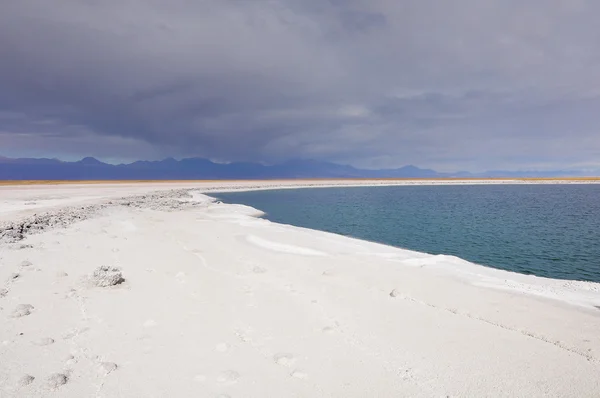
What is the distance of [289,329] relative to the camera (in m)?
6.73

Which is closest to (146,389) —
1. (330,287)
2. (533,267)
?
(330,287)

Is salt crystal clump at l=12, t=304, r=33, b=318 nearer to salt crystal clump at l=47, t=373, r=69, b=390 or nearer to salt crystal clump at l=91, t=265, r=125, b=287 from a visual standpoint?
salt crystal clump at l=91, t=265, r=125, b=287

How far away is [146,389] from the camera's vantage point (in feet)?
15.4

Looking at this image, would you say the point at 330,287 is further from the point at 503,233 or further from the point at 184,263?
the point at 503,233

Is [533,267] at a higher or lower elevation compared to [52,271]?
lower

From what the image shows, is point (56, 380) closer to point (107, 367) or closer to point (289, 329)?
point (107, 367)

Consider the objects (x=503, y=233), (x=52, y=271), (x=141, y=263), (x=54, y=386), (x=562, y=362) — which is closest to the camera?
(x=54, y=386)

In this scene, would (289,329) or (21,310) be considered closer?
(289,329)

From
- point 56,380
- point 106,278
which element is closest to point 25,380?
point 56,380

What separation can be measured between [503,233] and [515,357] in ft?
69.5

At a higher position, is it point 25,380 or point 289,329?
point 25,380

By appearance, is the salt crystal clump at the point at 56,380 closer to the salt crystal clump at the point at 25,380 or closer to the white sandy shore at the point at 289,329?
the white sandy shore at the point at 289,329

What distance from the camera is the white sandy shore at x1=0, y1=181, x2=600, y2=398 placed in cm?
486

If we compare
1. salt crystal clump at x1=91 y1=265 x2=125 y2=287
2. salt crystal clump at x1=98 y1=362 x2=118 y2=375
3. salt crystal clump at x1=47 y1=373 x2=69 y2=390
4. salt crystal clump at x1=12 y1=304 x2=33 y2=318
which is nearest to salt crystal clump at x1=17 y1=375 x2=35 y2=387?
salt crystal clump at x1=47 y1=373 x2=69 y2=390
